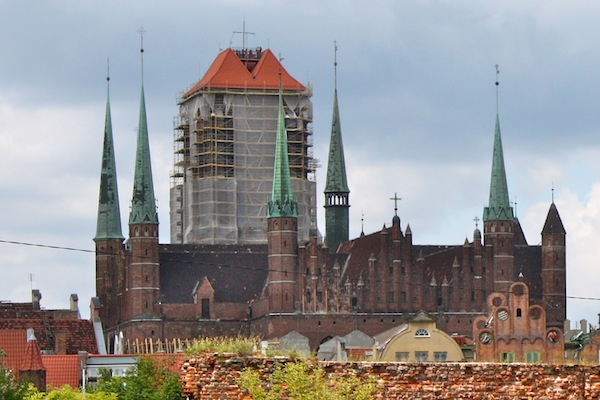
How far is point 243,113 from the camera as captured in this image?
145750mm

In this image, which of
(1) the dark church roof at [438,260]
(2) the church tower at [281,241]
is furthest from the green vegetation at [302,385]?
(1) the dark church roof at [438,260]

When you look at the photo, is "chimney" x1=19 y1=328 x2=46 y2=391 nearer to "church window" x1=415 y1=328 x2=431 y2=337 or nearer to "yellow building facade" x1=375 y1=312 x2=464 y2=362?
"yellow building facade" x1=375 y1=312 x2=464 y2=362

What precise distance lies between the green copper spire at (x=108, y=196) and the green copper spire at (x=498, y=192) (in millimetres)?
24091

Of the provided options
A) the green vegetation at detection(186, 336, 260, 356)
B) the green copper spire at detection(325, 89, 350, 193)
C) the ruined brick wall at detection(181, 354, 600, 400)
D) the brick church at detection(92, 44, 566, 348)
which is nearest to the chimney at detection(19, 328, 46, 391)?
the green vegetation at detection(186, 336, 260, 356)

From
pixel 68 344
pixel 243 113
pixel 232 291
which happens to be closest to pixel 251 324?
pixel 232 291

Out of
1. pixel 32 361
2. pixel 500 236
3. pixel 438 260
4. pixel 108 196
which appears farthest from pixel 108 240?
pixel 32 361

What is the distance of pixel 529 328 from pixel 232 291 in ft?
101

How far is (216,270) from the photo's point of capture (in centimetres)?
14388

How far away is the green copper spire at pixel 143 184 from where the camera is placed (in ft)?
465

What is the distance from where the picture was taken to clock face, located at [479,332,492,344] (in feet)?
373

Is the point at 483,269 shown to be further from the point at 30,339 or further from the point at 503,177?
the point at 30,339

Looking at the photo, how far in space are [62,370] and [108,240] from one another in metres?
59.0

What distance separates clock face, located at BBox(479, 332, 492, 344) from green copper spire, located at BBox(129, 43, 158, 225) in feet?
108

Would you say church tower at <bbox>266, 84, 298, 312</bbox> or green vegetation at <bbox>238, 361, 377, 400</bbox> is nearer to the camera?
green vegetation at <bbox>238, 361, 377, 400</bbox>
